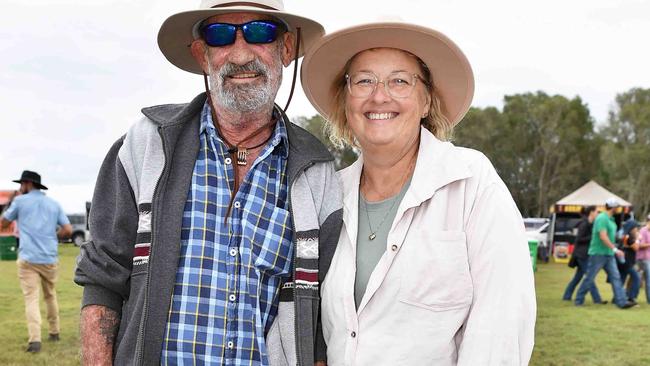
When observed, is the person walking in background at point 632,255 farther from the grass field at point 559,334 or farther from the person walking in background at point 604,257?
the person walking in background at point 604,257

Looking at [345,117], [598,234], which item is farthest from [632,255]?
[345,117]

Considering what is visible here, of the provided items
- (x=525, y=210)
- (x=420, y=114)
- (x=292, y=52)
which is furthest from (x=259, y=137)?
(x=525, y=210)

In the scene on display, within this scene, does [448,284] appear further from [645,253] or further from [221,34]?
[645,253]

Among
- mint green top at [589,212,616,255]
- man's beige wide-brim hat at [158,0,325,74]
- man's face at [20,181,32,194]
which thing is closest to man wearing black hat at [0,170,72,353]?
man's face at [20,181,32,194]

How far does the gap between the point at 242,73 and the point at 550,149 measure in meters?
42.9

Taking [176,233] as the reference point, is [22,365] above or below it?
below

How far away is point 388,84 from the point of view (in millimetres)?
2709

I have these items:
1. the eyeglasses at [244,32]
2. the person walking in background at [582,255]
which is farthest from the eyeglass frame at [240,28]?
the person walking in background at [582,255]

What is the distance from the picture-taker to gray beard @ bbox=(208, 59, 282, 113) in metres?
2.68

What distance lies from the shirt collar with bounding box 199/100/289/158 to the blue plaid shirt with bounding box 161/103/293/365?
2.7 inches

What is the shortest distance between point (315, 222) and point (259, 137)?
1.52 feet

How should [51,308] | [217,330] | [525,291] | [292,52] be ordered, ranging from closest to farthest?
1. [525,291]
2. [217,330]
3. [292,52]
4. [51,308]

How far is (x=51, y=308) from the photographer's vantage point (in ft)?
28.1

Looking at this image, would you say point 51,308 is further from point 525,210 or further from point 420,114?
point 525,210
